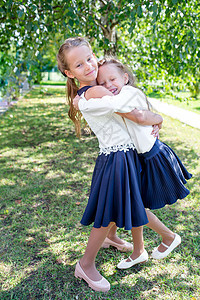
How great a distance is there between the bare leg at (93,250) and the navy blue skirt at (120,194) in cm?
10

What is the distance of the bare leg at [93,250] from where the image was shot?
6.49ft

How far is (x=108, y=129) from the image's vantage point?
1902 millimetres

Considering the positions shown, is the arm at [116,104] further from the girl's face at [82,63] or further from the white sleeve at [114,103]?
the girl's face at [82,63]

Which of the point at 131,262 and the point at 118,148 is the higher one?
the point at 118,148

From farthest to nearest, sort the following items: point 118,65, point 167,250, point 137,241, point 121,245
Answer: point 121,245 < point 167,250 < point 137,241 < point 118,65

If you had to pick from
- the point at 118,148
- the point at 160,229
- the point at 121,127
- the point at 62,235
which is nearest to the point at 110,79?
the point at 121,127

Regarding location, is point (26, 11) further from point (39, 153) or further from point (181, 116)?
point (181, 116)

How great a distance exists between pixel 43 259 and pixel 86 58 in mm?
1587

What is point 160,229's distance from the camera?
220cm

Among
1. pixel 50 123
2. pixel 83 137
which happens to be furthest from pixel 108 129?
pixel 50 123

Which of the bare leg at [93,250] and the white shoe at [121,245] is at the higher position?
the bare leg at [93,250]

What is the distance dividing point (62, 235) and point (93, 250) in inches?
29.9

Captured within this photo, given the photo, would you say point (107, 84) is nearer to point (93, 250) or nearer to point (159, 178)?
point (159, 178)

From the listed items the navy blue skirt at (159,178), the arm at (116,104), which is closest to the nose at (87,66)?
the arm at (116,104)
